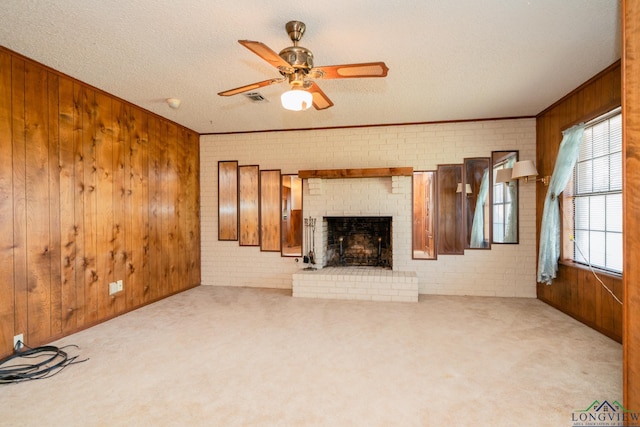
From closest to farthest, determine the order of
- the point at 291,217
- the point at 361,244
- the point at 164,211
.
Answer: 1. the point at 164,211
2. the point at 361,244
3. the point at 291,217

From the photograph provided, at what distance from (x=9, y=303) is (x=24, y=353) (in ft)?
1.47

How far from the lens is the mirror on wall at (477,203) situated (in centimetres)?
461

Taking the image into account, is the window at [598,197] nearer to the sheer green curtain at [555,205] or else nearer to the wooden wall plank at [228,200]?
the sheer green curtain at [555,205]

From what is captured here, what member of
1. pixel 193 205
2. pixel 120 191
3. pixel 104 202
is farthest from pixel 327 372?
pixel 193 205

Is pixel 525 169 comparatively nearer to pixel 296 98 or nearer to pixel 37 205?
pixel 296 98

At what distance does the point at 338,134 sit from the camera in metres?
4.99

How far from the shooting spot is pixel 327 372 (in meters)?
2.37

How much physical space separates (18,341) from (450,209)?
16.8 feet

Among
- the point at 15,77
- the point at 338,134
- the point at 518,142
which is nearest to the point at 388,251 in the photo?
the point at 338,134

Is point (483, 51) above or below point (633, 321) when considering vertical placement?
above

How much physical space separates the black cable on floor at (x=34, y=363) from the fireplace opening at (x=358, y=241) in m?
3.34

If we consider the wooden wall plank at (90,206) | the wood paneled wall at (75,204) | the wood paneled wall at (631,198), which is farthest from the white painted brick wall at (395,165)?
the wood paneled wall at (631,198)

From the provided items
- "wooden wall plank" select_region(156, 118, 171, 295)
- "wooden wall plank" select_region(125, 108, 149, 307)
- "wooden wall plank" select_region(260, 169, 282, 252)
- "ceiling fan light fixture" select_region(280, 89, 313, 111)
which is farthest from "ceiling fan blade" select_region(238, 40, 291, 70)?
"wooden wall plank" select_region(260, 169, 282, 252)

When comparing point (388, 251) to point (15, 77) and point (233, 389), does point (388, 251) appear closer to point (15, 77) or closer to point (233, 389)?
point (233, 389)
